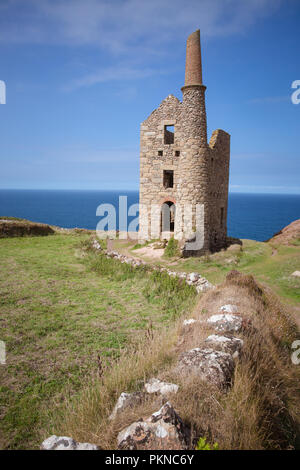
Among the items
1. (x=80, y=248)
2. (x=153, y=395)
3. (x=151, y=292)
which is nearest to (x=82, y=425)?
(x=153, y=395)

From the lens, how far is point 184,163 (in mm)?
15969

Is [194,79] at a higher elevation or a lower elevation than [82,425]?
higher

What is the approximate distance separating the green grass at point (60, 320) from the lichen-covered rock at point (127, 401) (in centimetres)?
144

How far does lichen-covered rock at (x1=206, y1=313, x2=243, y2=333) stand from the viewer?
4.96 metres

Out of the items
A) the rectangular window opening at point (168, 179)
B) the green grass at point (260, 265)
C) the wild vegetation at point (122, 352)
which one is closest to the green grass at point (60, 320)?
the wild vegetation at point (122, 352)

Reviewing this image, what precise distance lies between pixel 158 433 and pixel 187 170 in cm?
1456

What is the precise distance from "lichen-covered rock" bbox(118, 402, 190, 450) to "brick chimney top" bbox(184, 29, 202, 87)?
16789mm

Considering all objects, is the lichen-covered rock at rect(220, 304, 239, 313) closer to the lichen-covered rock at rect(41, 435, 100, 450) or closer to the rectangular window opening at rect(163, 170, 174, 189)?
the lichen-covered rock at rect(41, 435, 100, 450)

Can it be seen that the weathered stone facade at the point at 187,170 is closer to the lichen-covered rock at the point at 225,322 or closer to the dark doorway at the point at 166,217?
the dark doorway at the point at 166,217

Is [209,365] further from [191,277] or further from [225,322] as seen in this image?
[191,277]

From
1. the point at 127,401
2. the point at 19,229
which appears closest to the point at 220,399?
the point at 127,401
